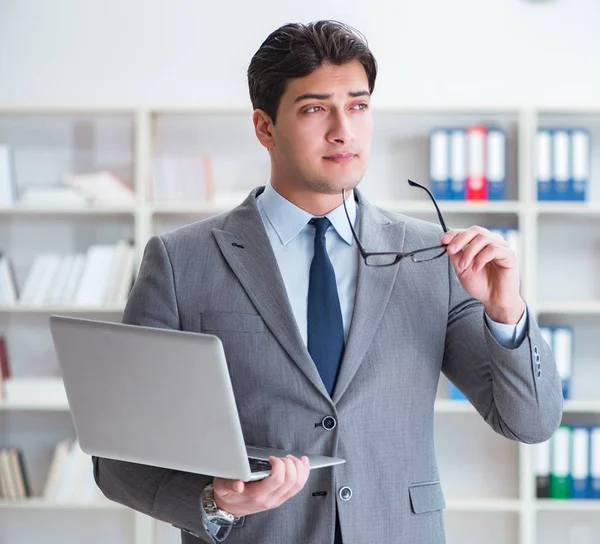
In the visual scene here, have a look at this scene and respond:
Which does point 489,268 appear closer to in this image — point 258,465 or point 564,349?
point 258,465

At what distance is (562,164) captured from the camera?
3750mm

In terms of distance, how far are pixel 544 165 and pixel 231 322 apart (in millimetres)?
2538

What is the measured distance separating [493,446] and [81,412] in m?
3.03

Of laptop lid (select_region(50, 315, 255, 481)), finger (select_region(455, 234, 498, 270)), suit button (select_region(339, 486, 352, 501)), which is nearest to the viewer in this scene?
laptop lid (select_region(50, 315, 255, 481))

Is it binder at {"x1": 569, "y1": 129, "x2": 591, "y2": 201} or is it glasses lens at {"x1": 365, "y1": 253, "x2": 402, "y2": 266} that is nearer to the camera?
glasses lens at {"x1": 365, "y1": 253, "x2": 402, "y2": 266}

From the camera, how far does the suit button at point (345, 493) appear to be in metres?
1.45

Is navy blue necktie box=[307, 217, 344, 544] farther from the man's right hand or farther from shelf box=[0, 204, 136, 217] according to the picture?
shelf box=[0, 204, 136, 217]

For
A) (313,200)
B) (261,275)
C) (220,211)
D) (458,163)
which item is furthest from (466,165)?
(261,275)

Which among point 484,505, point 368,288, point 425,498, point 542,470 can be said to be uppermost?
point 368,288

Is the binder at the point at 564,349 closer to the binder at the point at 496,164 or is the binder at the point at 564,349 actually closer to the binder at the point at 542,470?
the binder at the point at 542,470

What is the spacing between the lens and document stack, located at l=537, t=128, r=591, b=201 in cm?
371

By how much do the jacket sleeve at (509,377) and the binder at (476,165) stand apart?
2281 mm

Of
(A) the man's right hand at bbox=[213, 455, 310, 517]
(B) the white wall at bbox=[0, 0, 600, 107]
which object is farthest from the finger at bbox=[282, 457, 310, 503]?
(B) the white wall at bbox=[0, 0, 600, 107]

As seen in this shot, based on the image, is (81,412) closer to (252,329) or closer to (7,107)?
(252,329)
